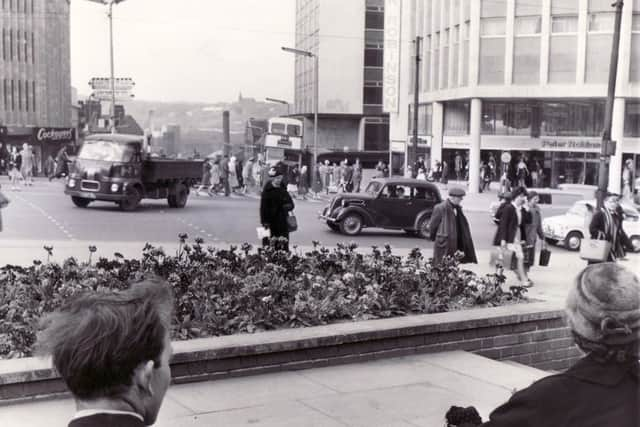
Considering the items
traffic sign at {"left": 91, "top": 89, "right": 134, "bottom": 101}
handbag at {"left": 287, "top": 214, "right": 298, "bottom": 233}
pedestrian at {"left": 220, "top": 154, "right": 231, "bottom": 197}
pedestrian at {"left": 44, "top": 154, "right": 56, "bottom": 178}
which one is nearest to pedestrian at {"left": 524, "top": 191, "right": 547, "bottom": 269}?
handbag at {"left": 287, "top": 214, "right": 298, "bottom": 233}

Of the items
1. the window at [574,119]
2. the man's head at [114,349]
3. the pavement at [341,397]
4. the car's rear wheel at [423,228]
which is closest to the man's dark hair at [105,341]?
the man's head at [114,349]

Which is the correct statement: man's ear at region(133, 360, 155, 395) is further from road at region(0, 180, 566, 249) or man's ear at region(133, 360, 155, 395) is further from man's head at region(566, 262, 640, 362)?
road at region(0, 180, 566, 249)

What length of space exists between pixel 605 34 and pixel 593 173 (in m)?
→ 1.76

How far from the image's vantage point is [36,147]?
685 centimetres

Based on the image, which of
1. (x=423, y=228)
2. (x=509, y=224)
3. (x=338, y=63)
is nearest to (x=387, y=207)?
(x=423, y=228)

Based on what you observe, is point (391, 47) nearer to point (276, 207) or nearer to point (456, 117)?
point (456, 117)

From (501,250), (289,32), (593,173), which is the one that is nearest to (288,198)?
(289,32)

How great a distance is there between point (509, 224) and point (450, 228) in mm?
1279

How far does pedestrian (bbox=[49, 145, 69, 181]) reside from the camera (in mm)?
7513

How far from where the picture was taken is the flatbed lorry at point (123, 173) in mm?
7648

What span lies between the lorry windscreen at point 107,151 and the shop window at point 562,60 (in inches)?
216

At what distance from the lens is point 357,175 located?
13.5 meters

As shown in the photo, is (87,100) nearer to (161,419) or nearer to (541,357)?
(161,419)

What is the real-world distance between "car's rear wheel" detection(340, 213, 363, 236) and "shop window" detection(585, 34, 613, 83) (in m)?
3.50
